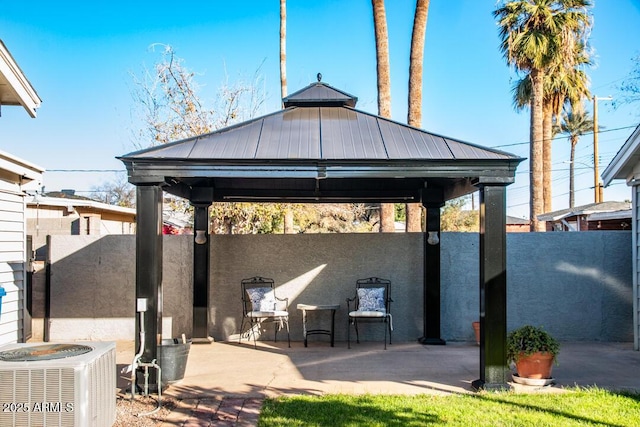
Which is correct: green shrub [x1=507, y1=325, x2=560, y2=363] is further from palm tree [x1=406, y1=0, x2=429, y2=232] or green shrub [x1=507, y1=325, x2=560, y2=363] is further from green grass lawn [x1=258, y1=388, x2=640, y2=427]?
palm tree [x1=406, y1=0, x2=429, y2=232]

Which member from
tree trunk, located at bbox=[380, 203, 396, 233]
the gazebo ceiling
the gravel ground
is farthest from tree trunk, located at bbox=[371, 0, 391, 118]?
the gravel ground

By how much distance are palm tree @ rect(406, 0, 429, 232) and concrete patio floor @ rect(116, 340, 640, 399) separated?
11.2 feet

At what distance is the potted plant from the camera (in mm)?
6066

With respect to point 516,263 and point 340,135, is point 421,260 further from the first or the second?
point 340,135

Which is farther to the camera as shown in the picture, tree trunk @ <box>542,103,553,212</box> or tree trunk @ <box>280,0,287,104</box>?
tree trunk @ <box>542,103,553,212</box>

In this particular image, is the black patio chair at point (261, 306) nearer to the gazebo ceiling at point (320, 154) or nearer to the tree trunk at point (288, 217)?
the gazebo ceiling at point (320, 154)

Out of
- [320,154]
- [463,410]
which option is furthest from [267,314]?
[463,410]

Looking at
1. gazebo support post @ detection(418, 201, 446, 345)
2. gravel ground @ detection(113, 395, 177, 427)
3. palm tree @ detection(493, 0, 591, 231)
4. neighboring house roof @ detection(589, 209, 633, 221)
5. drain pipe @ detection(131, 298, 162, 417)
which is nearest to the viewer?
gravel ground @ detection(113, 395, 177, 427)

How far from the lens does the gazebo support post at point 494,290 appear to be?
19.3 ft

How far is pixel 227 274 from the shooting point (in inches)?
364

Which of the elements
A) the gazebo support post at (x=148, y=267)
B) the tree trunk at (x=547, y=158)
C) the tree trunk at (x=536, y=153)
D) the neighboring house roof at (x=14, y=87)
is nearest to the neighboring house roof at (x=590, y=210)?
the tree trunk at (x=536, y=153)

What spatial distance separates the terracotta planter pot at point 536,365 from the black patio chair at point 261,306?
351cm

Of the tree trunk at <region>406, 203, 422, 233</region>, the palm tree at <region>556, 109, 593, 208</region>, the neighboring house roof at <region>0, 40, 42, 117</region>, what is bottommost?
the tree trunk at <region>406, 203, 422, 233</region>

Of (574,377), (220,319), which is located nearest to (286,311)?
(220,319)
